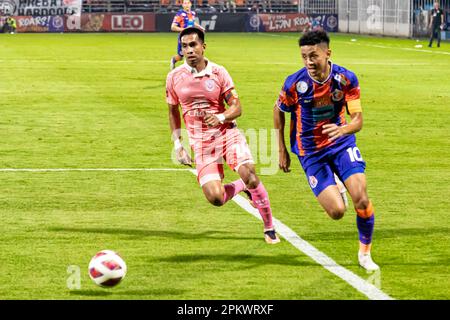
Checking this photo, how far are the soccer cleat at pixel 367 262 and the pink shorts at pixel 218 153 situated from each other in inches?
73.8

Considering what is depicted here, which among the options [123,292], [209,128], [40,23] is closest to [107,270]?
[123,292]

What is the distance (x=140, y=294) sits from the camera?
9.11m

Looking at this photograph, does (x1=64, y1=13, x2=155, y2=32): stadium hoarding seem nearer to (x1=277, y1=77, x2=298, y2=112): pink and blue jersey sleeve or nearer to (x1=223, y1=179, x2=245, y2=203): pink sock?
(x1=223, y1=179, x2=245, y2=203): pink sock

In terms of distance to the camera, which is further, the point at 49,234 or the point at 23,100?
the point at 23,100

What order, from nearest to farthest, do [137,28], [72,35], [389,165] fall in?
[389,165], [72,35], [137,28]

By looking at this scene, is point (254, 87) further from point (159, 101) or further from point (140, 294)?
point (140, 294)

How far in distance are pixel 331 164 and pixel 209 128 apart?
5.25 feet

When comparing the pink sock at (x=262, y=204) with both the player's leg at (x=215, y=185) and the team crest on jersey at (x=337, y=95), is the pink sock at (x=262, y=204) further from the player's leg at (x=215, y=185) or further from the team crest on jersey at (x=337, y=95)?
the team crest on jersey at (x=337, y=95)

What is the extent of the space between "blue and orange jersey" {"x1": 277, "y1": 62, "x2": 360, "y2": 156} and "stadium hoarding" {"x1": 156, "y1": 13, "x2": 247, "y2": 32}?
6468cm

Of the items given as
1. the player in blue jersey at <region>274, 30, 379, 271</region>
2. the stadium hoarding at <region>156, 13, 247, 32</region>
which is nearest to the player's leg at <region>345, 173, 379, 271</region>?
the player in blue jersey at <region>274, 30, 379, 271</region>

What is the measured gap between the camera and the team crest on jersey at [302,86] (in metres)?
10.5

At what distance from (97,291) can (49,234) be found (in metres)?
2.55

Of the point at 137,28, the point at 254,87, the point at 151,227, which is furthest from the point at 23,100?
the point at 137,28

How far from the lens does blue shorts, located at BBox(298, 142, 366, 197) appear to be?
407 inches
